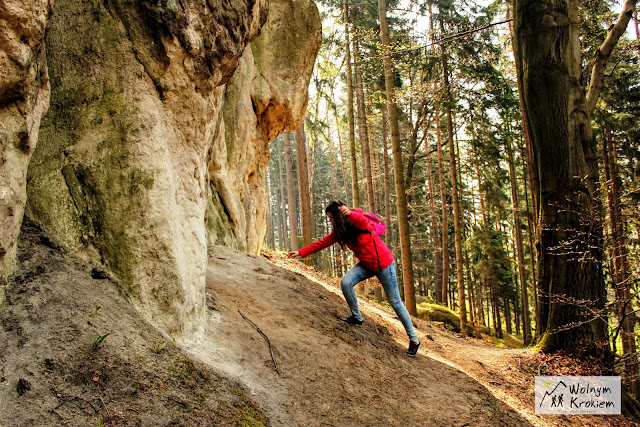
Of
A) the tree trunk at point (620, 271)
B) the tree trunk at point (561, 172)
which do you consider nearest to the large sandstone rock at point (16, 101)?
the tree trunk at point (620, 271)

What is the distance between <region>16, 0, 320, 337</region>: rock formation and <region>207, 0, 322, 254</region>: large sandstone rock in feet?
13.2

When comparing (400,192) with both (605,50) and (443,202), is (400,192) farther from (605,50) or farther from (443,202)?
(605,50)

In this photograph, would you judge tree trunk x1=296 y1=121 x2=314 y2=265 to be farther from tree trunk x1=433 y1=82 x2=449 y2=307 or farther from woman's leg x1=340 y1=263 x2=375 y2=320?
woman's leg x1=340 y1=263 x2=375 y2=320

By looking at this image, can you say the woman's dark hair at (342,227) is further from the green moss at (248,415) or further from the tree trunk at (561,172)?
the tree trunk at (561,172)

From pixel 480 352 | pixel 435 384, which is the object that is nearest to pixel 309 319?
pixel 435 384

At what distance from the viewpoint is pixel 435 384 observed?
512 cm

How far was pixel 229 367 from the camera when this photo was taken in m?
3.70

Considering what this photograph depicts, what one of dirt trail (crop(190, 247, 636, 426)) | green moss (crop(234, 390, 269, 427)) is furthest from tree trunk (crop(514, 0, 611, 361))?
green moss (crop(234, 390, 269, 427))

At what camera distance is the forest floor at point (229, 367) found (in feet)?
8.13

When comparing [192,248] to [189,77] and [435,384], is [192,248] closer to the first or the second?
[189,77]

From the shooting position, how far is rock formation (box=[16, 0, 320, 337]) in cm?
344

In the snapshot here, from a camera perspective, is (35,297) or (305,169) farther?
(305,169)

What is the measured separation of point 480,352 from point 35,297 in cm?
776

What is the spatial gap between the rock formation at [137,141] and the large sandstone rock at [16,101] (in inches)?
19.0
